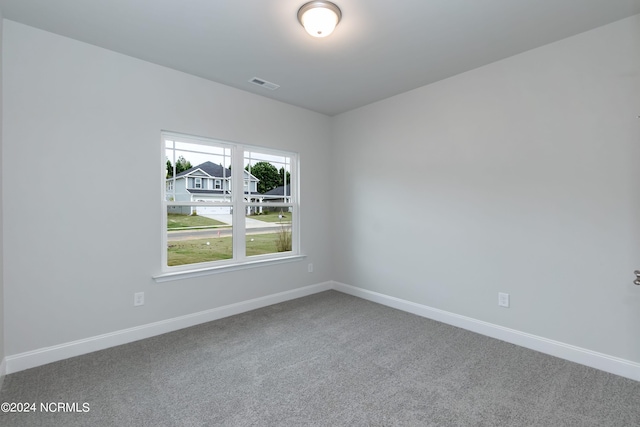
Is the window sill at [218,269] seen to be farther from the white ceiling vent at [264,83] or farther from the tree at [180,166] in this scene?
the white ceiling vent at [264,83]

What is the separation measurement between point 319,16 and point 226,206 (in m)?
2.27

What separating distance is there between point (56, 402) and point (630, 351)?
158 inches

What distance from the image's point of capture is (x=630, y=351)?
2.28m

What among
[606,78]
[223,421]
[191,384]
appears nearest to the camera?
[223,421]

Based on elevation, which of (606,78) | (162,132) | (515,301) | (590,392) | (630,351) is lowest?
(590,392)

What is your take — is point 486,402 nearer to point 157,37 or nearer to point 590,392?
point 590,392

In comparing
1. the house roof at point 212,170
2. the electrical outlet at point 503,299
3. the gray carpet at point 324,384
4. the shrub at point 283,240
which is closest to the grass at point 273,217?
the shrub at point 283,240

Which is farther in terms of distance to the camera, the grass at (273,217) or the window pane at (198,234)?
the grass at (273,217)

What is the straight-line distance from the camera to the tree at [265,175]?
3.93m

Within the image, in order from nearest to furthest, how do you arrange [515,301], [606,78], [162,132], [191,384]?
[191,384] < [606,78] < [515,301] < [162,132]

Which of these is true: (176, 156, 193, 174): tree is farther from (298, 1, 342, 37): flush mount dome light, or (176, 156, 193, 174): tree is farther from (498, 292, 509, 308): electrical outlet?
(498, 292, 509, 308): electrical outlet

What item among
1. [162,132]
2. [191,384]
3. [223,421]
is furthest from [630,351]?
[162,132]

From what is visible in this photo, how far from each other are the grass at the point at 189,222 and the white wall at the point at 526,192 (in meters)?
2.06

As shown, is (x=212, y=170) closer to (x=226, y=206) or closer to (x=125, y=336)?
(x=226, y=206)
